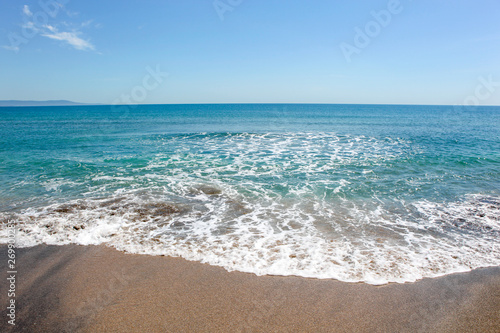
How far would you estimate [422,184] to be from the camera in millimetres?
12703

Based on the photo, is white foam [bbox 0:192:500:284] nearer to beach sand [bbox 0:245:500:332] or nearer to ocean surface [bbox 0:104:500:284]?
ocean surface [bbox 0:104:500:284]

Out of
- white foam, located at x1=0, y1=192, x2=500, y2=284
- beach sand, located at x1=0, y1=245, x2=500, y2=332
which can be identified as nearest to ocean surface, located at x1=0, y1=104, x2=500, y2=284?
white foam, located at x1=0, y1=192, x2=500, y2=284

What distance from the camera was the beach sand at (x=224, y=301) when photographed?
15.0ft

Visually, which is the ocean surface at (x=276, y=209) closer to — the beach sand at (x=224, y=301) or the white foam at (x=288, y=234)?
the white foam at (x=288, y=234)

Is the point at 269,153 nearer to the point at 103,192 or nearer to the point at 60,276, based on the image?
the point at 103,192

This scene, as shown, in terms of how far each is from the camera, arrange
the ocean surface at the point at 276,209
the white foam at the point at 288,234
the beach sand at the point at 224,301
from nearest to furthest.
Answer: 1. the beach sand at the point at 224,301
2. the white foam at the point at 288,234
3. the ocean surface at the point at 276,209

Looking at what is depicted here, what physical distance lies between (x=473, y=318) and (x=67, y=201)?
12.8 metres

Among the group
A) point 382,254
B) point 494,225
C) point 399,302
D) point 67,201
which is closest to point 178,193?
point 67,201

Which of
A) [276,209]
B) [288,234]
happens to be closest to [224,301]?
[288,234]

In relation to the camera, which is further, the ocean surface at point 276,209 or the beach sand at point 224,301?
the ocean surface at point 276,209

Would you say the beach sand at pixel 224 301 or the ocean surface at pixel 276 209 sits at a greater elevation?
the ocean surface at pixel 276 209

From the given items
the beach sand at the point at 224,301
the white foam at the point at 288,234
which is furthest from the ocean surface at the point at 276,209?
the beach sand at the point at 224,301

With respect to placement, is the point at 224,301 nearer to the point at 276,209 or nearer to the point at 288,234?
the point at 288,234

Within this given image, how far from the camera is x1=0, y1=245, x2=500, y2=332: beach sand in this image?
15.0 feet
